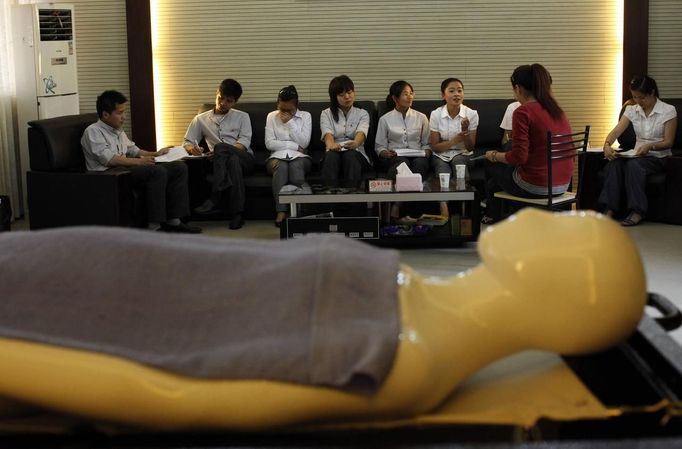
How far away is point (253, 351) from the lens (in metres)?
1.87

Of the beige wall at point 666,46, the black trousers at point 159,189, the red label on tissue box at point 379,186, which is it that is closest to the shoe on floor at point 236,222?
the black trousers at point 159,189

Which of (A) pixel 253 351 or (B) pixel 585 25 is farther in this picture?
(B) pixel 585 25

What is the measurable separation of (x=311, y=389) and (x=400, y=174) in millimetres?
4658

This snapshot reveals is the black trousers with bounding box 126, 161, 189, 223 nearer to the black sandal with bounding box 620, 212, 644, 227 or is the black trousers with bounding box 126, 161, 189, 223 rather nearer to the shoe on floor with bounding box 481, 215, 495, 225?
the shoe on floor with bounding box 481, 215, 495, 225

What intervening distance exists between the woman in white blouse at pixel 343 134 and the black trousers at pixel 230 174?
2.20 ft

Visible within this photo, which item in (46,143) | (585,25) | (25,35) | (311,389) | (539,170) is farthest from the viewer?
(585,25)

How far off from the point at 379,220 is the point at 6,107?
3557 millimetres

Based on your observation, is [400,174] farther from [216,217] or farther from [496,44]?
[496,44]

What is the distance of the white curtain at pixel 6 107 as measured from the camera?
7953 mm

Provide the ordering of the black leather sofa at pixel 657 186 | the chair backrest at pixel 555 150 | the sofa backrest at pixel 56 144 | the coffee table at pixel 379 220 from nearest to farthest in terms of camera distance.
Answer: the chair backrest at pixel 555 150, the coffee table at pixel 379 220, the sofa backrest at pixel 56 144, the black leather sofa at pixel 657 186

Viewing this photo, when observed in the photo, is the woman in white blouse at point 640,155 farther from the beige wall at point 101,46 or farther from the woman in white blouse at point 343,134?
the beige wall at point 101,46

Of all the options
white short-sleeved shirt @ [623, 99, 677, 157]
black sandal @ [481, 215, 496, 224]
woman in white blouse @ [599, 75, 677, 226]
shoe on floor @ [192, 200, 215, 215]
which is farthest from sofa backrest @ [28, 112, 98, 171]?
white short-sleeved shirt @ [623, 99, 677, 157]

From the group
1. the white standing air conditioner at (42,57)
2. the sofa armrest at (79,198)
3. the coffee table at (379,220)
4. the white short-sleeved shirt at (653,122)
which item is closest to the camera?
the coffee table at (379,220)

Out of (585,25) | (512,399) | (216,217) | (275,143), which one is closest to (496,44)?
(585,25)
